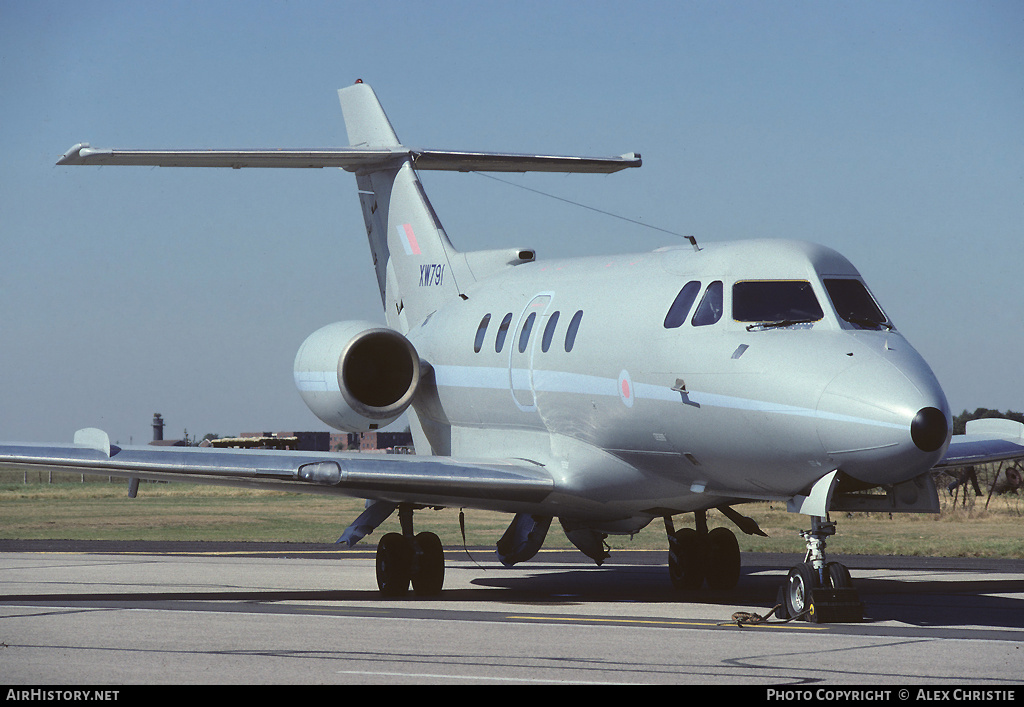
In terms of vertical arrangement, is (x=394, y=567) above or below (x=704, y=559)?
above

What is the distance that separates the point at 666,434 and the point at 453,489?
3131mm

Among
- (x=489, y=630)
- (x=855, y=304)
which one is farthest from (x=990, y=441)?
(x=489, y=630)

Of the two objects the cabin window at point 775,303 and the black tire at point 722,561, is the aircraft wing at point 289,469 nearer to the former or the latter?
the black tire at point 722,561

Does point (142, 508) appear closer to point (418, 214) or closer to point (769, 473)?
point (418, 214)

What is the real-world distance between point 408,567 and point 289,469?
250 centimetres

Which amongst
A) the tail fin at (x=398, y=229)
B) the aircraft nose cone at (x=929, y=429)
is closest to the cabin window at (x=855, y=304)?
the aircraft nose cone at (x=929, y=429)

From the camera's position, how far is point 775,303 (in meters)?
12.8

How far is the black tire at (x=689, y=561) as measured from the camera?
17375 millimetres

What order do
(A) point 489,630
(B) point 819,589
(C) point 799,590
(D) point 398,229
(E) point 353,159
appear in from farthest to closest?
(D) point 398,229, (E) point 353,159, (C) point 799,590, (B) point 819,589, (A) point 489,630

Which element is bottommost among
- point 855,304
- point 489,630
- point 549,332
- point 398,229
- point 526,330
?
point 489,630

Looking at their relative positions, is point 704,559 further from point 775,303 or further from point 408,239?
point 408,239

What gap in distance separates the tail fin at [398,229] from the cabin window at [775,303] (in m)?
7.35

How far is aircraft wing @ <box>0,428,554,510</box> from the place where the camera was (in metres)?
15.1
